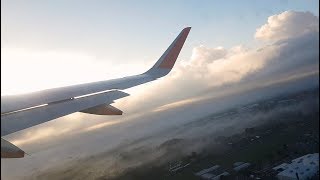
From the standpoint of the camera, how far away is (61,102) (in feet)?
27.5

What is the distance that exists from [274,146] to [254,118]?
7.26 m

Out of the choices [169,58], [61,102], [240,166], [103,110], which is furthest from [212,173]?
[61,102]

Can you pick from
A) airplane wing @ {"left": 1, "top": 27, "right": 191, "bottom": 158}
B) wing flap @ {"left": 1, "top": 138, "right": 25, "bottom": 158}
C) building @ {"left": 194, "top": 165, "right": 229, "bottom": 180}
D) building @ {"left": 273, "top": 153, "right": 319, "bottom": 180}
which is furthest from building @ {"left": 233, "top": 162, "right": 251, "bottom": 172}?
wing flap @ {"left": 1, "top": 138, "right": 25, "bottom": 158}

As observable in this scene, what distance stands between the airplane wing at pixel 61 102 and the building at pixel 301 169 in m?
30.5

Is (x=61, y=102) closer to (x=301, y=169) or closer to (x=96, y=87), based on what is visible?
(x=96, y=87)

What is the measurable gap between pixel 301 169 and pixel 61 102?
36521 mm

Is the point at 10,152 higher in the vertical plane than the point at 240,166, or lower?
higher

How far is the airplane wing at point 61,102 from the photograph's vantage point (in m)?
6.42

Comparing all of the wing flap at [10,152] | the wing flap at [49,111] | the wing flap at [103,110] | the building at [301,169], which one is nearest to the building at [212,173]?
the building at [301,169]

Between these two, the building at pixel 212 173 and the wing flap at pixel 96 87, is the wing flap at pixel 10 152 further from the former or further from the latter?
the building at pixel 212 173

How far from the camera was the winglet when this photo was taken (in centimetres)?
1183

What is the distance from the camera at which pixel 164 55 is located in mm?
12867

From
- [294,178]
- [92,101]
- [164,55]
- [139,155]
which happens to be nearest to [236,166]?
[294,178]

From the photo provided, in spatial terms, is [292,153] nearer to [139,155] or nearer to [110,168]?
[139,155]
